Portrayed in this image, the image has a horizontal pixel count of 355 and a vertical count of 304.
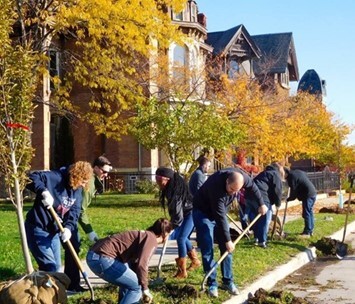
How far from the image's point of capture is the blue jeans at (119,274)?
6812 millimetres

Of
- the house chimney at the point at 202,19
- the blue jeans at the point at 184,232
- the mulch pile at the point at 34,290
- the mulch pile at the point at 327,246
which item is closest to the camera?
the mulch pile at the point at 34,290

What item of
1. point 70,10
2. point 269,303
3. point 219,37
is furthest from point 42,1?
point 219,37

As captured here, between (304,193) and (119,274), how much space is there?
29.7 feet

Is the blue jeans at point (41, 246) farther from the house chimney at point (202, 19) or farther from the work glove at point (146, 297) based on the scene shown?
the house chimney at point (202, 19)

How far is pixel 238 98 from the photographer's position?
98.1 ft

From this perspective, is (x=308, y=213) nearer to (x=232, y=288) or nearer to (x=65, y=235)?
(x=232, y=288)

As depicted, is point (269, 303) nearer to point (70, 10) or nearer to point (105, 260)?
point (105, 260)

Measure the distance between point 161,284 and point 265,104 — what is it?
21.9 m

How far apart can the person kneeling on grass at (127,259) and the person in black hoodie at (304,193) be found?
8.55 metres


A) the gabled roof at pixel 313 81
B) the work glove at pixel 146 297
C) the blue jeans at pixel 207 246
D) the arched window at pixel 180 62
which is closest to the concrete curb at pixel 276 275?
the blue jeans at pixel 207 246

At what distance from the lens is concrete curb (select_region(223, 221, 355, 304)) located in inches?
347

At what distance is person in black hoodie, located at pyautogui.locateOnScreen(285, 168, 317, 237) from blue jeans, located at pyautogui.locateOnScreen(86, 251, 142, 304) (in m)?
8.79

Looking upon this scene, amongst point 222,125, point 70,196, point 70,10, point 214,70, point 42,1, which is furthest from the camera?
point 214,70

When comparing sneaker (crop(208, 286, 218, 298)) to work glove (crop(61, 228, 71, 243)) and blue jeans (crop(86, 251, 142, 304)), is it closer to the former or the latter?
blue jeans (crop(86, 251, 142, 304))
